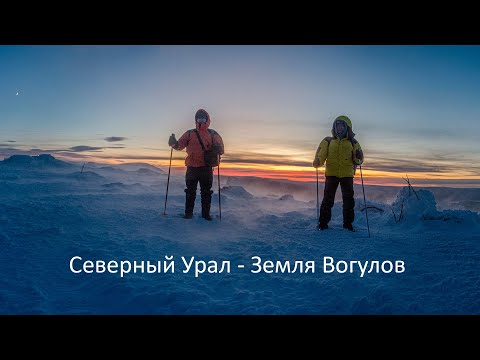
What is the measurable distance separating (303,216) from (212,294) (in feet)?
17.3

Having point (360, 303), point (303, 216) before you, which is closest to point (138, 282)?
point (360, 303)

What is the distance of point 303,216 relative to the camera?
359 inches

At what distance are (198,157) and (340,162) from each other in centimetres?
318

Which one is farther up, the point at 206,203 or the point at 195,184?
the point at 195,184

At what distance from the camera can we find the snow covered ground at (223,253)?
401 cm

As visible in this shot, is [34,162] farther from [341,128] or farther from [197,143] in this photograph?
[341,128]

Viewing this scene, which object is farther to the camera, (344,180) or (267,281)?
(344,180)

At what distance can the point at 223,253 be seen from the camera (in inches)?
225

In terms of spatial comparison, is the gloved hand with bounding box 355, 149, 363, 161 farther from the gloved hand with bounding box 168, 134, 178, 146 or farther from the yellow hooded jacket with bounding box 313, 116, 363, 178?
the gloved hand with bounding box 168, 134, 178, 146

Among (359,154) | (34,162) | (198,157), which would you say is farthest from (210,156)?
(34,162)

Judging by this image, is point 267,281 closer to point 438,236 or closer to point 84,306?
point 84,306

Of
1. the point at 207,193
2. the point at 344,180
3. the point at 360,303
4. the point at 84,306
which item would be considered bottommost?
the point at 84,306

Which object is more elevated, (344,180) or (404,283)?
(344,180)

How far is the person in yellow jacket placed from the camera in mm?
7328
